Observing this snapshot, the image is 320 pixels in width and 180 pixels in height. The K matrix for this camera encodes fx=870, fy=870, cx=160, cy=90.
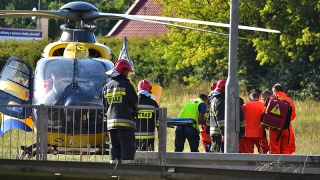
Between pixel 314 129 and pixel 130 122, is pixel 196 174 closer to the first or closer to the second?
pixel 130 122

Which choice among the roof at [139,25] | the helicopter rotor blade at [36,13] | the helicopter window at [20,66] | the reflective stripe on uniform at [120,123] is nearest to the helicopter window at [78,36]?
the helicopter rotor blade at [36,13]

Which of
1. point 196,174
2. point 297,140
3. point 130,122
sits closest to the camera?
point 196,174

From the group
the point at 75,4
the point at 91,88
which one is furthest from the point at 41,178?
the point at 75,4

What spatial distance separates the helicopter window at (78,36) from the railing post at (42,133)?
5427 mm

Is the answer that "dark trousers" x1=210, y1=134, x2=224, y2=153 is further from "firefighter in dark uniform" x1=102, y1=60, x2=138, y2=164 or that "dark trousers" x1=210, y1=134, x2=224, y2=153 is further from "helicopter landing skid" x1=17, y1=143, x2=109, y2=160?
"firefighter in dark uniform" x1=102, y1=60, x2=138, y2=164

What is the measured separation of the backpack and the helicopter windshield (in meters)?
3.15

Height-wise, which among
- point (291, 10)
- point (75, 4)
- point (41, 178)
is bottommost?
point (41, 178)

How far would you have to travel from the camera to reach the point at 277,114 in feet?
53.7

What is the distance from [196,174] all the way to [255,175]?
0.65 m

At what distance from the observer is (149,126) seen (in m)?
14.2

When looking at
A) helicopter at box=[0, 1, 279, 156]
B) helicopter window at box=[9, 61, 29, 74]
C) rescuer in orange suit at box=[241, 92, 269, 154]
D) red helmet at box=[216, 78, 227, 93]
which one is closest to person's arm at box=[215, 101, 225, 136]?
red helmet at box=[216, 78, 227, 93]

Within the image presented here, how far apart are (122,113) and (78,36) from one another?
6159 mm

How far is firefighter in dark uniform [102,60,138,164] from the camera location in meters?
12.6

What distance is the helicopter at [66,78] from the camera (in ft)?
50.7
